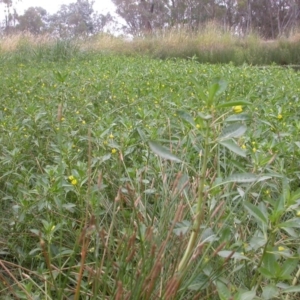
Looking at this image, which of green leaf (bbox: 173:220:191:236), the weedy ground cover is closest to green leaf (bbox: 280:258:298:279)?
the weedy ground cover

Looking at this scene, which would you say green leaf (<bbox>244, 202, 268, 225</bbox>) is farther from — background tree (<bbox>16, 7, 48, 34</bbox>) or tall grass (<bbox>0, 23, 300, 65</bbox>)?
background tree (<bbox>16, 7, 48, 34</bbox>)

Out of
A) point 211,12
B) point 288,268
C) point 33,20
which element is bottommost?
point 288,268

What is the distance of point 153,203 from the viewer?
1577 mm

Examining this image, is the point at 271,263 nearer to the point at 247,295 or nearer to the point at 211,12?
the point at 247,295

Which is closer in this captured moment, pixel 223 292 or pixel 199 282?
pixel 223 292

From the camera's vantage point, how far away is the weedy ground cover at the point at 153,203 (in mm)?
963

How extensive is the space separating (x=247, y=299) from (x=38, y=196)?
0.81 meters

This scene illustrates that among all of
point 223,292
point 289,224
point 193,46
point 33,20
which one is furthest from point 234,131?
point 33,20

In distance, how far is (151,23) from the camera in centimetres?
2912

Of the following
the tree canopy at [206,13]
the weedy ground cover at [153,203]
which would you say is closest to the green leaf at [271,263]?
the weedy ground cover at [153,203]

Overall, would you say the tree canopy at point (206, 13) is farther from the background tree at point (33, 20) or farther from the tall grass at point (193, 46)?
the tall grass at point (193, 46)

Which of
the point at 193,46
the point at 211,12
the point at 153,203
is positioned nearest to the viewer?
the point at 153,203

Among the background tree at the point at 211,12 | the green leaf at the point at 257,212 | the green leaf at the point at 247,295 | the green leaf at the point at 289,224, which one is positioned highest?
the background tree at the point at 211,12

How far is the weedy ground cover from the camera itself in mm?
963
